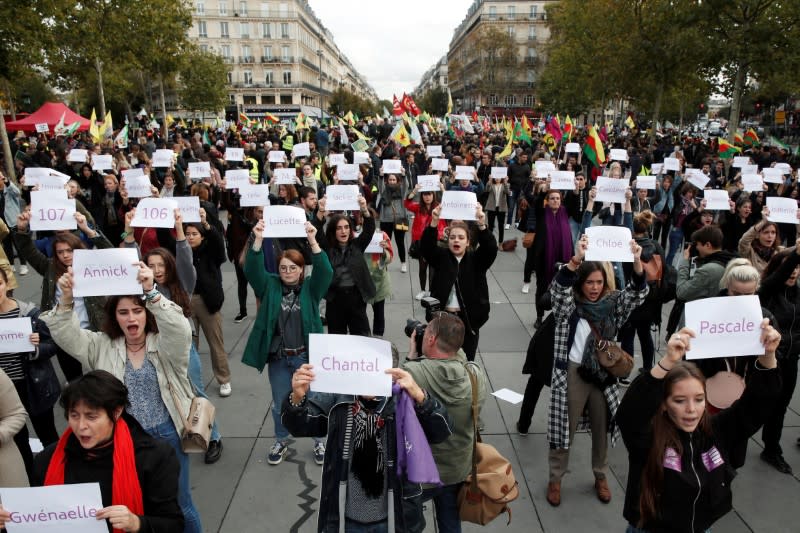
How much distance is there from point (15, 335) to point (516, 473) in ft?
12.3

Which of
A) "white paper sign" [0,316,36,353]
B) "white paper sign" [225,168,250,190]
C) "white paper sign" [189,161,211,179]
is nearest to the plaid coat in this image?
"white paper sign" [0,316,36,353]

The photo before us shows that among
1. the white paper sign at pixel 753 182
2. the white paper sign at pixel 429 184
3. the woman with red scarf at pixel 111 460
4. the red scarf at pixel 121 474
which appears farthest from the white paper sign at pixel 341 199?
the white paper sign at pixel 753 182

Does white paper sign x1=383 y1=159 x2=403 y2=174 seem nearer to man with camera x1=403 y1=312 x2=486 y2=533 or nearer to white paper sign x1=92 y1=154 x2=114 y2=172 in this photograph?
white paper sign x1=92 y1=154 x2=114 y2=172

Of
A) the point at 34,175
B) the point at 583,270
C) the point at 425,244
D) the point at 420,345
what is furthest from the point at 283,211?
the point at 34,175

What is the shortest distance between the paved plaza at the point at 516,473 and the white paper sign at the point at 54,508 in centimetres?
188

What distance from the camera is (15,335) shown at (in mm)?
3617

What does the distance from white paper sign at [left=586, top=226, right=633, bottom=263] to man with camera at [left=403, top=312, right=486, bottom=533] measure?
4.34 feet

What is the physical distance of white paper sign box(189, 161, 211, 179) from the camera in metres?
9.40

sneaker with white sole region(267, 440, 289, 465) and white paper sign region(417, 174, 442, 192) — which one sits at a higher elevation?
white paper sign region(417, 174, 442, 192)

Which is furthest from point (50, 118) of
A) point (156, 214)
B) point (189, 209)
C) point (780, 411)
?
point (780, 411)

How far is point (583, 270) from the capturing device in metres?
3.88

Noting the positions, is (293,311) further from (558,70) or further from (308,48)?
(308,48)

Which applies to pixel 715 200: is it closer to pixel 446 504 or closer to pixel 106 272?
pixel 446 504

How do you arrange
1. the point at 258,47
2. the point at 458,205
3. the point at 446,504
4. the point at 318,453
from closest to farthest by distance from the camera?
the point at 446,504 < the point at 318,453 < the point at 458,205 < the point at 258,47
